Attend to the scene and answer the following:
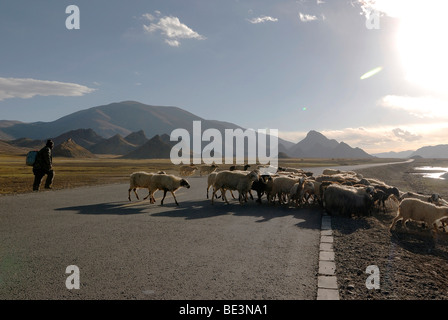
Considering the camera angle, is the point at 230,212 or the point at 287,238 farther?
the point at 230,212

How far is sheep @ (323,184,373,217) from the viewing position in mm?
11773

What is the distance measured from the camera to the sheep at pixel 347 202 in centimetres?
1177

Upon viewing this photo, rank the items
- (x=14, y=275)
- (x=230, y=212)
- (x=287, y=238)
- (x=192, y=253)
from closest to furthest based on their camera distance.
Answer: (x=14, y=275) → (x=192, y=253) → (x=287, y=238) → (x=230, y=212)

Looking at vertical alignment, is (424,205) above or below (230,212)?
above

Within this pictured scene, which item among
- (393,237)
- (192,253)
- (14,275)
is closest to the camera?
(14,275)

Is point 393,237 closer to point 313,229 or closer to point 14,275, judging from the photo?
point 313,229

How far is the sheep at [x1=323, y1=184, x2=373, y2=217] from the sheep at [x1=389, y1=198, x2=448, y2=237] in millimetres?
1816

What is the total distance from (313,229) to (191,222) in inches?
160

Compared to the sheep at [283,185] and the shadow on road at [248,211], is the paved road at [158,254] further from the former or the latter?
the sheep at [283,185]

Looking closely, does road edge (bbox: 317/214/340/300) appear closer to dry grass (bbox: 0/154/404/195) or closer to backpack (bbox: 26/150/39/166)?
backpack (bbox: 26/150/39/166)

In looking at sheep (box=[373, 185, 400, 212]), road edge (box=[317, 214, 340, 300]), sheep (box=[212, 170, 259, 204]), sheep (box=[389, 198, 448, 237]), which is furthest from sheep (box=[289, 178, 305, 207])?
road edge (box=[317, 214, 340, 300])

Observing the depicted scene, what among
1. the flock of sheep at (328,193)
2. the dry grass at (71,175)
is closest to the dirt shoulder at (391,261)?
the flock of sheep at (328,193)

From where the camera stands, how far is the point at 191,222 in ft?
32.8
